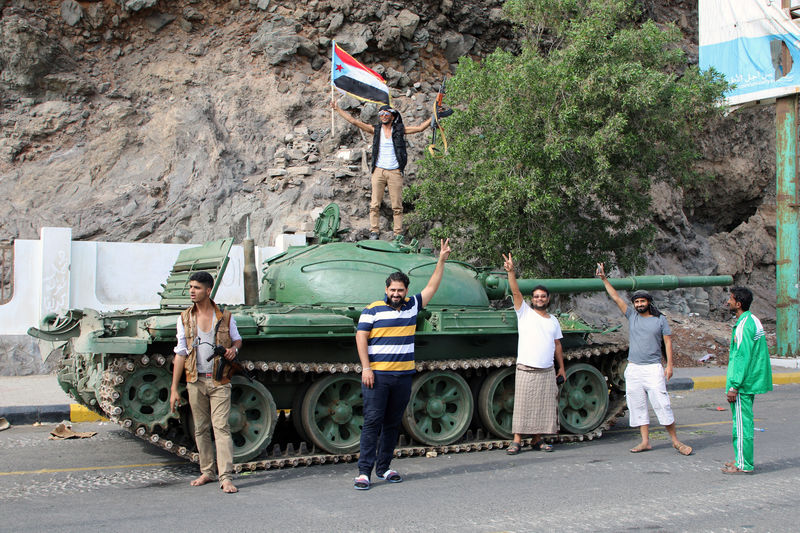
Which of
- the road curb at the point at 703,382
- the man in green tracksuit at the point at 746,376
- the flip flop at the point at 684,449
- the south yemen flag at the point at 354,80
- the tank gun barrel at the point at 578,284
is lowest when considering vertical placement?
the road curb at the point at 703,382

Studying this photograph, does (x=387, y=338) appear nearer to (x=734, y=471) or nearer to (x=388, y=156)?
(x=734, y=471)

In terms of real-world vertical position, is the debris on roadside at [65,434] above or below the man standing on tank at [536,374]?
below

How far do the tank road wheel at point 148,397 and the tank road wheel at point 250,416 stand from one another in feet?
1.97

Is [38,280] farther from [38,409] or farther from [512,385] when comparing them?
[512,385]

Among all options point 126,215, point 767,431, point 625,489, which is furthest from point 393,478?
point 126,215

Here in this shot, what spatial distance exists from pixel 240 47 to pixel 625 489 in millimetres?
18407

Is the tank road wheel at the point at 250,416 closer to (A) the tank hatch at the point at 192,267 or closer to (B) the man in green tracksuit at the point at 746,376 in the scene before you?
(A) the tank hatch at the point at 192,267

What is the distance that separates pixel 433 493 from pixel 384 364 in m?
1.10

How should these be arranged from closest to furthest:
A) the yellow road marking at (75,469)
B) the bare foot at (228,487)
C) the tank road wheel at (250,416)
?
the bare foot at (228,487) < the yellow road marking at (75,469) < the tank road wheel at (250,416)

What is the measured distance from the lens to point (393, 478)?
6.33 metres

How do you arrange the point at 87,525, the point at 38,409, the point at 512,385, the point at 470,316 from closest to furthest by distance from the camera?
the point at 87,525
the point at 470,316
the point at 512,385
the point at 38,409

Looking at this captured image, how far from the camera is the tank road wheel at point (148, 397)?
6605 millimetres

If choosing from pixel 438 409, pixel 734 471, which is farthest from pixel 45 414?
pixel 734 471

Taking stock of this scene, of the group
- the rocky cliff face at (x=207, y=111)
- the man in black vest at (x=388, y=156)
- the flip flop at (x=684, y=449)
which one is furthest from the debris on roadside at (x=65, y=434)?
the rocky cliff face at (x=207, y=111)
